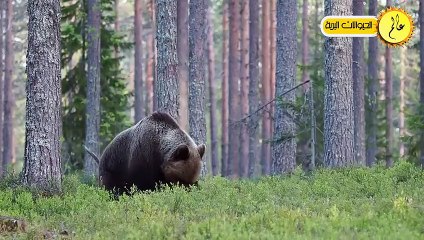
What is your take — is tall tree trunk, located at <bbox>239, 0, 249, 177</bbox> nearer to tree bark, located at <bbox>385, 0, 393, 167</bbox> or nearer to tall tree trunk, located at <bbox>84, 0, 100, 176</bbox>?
tree bark, located at <bbox>385, 0, 393, 167</bbox>

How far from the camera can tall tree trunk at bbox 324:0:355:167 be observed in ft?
57.9

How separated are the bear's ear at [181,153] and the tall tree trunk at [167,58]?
14.2 ft

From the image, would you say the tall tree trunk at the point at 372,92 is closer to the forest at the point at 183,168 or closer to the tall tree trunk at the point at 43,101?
the forest at the point at 183,168

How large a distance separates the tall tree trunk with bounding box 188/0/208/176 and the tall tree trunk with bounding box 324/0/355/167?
432 cm

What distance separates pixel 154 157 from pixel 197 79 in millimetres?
8738

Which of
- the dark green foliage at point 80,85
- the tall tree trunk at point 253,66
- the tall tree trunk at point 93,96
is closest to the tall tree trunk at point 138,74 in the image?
the tall tree trunk at point 253,66

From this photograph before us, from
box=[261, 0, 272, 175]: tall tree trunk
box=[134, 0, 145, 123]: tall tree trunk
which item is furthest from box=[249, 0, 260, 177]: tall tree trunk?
box=[134, 0, 145, 123]: tall tree trunk

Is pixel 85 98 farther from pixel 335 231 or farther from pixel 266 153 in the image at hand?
pixel 335 231

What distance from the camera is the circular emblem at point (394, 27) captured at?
14312 mm

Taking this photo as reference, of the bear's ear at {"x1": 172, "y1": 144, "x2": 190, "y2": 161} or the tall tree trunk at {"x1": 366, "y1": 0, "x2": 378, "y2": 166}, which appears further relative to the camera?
the tall tree trunk at {"x1": 366, "y1": 0, "x2": 378, "y2": 166}

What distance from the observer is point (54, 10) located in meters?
14.1

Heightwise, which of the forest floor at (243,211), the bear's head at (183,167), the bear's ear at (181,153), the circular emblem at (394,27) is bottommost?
the forest floor at (243,211)

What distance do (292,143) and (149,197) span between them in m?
11.4

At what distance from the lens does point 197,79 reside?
912 inches
